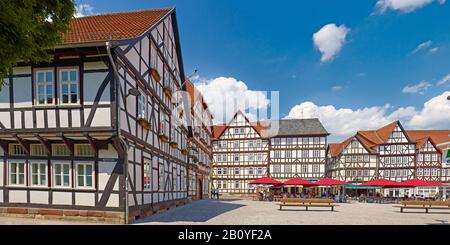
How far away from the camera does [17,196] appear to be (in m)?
10.3

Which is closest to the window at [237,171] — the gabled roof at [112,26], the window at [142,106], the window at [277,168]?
the window at [277,168]

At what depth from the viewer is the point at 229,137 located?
141 feet

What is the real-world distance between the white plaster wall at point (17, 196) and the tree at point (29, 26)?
721 centimetres

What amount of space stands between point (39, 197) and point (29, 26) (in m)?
8.11

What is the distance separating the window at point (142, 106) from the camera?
1150 centimetres

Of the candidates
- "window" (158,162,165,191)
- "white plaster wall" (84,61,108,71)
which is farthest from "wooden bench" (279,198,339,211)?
"white plaster wall" (84,61,108,71)

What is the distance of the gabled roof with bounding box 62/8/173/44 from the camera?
9844 mm

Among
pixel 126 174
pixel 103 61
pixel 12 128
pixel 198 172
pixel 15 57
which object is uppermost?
pixel 103 61

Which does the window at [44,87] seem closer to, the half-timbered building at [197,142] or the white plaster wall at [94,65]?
the white plaster wall at [94,65]

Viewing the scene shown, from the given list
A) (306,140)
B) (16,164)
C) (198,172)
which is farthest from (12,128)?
(306,140)

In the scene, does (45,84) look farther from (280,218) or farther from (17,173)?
(280,218)

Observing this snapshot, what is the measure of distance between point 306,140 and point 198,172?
71.9ft

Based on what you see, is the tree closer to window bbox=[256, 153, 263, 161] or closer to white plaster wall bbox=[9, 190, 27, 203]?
white plaster wall bbox=[9, 190, 27, 203]
